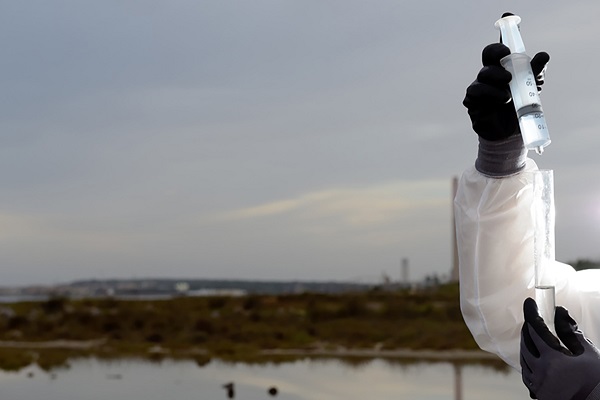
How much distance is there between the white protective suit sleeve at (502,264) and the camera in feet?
7.61

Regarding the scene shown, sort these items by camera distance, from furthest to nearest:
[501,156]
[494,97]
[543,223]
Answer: [501,156] < [543,223] < [494,97]

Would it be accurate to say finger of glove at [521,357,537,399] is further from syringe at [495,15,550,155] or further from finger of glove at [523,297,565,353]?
syringe at [495,15,550,155]

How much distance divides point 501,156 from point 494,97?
0.92 ft

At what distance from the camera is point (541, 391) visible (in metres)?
2.02

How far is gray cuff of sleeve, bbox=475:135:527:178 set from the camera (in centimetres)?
223

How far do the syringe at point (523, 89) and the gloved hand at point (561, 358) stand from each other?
0.46 meters

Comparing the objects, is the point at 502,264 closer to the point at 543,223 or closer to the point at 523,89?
the point at 543,223

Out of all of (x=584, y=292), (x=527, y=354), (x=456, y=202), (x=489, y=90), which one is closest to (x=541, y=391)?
(x=527, y=354)

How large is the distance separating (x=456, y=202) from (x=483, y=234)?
144mm

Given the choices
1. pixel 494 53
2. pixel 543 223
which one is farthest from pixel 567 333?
pixel 494 53

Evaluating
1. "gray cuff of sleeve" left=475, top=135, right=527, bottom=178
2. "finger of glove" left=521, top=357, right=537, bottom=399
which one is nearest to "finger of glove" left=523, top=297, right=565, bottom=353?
"finger of glove" left=521, top=357, right=537, bottom=399

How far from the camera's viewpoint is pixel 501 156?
2260 millimetres

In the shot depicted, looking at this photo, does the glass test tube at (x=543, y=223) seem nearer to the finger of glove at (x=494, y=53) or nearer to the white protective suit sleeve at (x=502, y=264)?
the white protective suit sleeve at (x=502, y=264)

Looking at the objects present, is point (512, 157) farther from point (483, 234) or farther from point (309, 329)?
point (309, 329)
